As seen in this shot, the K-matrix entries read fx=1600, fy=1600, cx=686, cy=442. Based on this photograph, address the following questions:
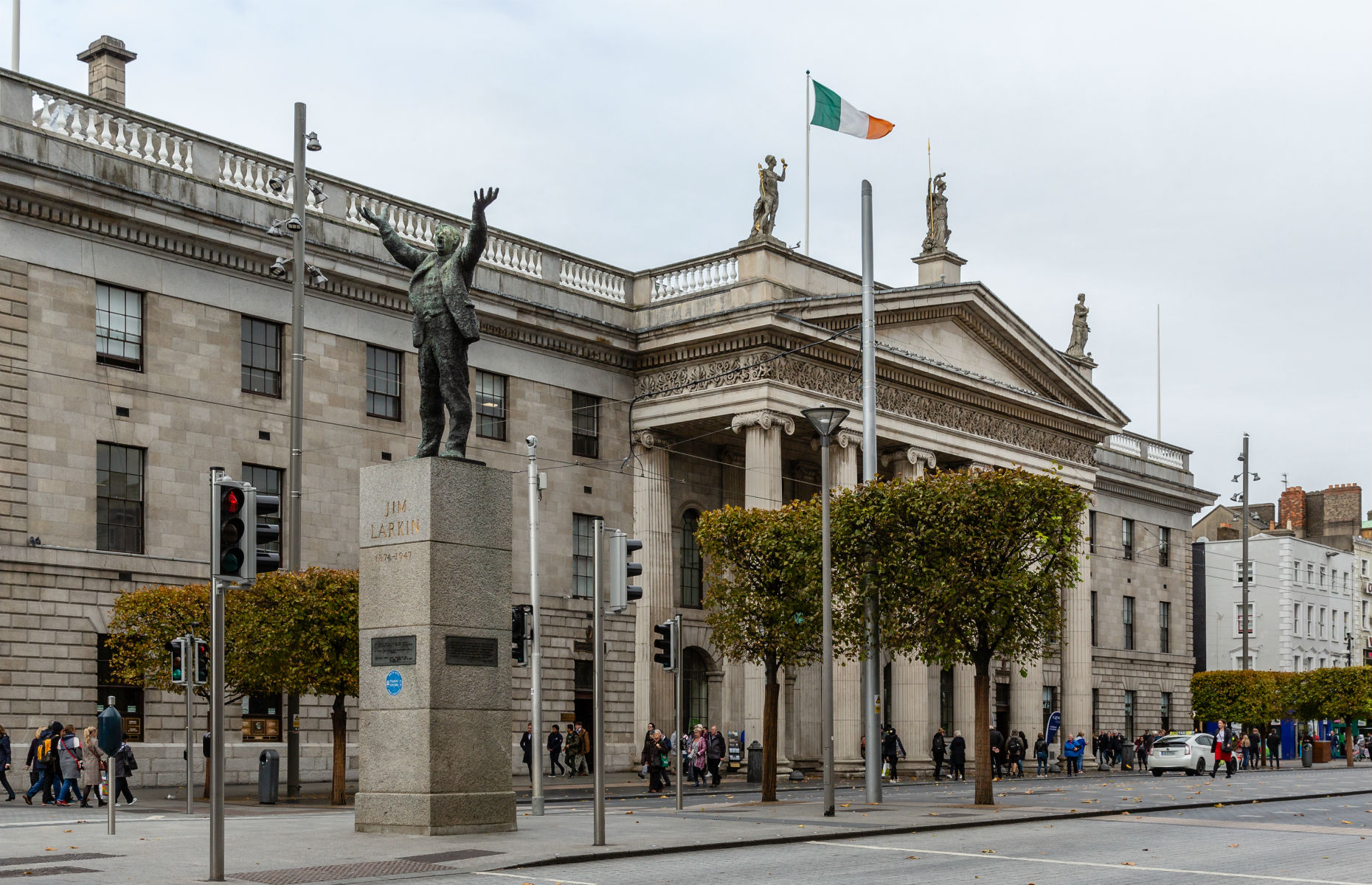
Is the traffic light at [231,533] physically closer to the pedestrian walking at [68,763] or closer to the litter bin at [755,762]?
the pedestrian walking at [68,763]

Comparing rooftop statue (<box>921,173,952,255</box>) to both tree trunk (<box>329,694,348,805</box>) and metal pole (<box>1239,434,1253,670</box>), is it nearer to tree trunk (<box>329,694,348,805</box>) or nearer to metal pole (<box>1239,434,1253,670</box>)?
Answer: metal pole (<box>1239,434,1253,670</box>)

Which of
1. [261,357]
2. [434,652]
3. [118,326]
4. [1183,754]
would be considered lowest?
[1183,754]

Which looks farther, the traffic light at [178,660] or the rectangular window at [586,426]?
the rectangular window at [586,426]

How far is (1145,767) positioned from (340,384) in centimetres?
3981

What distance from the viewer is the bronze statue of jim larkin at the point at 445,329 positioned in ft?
67.0

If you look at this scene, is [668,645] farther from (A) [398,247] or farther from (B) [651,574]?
(B) [651,574]

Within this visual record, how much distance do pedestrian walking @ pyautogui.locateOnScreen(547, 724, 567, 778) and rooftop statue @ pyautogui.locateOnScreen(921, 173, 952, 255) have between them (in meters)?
20.4

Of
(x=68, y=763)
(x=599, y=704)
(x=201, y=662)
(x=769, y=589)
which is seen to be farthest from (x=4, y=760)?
(x=599, y=704)

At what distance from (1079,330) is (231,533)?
5279 cm

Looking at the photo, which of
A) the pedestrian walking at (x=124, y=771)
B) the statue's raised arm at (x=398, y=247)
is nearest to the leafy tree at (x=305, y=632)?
the pedestrian walking at (x=124, y=771)

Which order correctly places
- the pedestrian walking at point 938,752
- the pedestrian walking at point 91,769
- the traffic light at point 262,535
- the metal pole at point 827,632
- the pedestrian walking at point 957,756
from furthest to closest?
the pedestrian walking at point 938,752 < the pedestrian walking at point 957,756 < the pedestrian walking at point 91,769 < the metal pole at point 827,632 < the traffic light at point 262,535

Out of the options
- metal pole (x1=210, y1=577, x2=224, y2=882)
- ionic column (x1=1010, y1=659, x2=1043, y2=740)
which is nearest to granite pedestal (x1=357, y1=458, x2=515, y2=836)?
metal pole (x1=210, y1=577, x2=224, y2=882)

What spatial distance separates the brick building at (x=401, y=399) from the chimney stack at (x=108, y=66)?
4.7 inches

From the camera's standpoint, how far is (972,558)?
30.4 m
